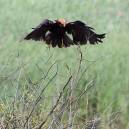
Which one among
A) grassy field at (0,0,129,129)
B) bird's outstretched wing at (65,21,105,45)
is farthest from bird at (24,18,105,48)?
grassy field at (0,0,129,129)

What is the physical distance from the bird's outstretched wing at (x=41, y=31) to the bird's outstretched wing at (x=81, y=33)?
0.18 ft

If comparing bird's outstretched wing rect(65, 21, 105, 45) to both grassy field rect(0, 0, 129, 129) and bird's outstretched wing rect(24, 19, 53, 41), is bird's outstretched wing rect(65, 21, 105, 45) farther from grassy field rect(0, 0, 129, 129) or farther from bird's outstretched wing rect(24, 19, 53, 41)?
grassy field rect(0, 0, 129, 129)

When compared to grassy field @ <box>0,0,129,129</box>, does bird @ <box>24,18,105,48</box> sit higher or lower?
higher

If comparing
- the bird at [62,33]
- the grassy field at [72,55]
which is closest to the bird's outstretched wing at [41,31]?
the bird at [62,33]

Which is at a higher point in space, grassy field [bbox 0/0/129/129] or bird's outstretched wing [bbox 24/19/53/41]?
bird's outstretched wing [bbox 24/19/53/41]

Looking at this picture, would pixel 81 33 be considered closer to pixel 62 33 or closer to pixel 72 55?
pixel 62 33

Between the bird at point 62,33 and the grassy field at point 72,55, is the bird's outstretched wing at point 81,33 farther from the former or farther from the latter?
the grassy field at point 72,55

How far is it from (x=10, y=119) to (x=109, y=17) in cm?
410

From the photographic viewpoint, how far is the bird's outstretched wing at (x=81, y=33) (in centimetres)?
164

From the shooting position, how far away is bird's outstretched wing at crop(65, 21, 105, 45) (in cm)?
164

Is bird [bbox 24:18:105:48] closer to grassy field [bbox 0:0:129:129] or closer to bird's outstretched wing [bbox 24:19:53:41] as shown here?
bird's outstretched wing [bbox 24:19:53:41]

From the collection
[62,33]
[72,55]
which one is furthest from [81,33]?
[72,55]

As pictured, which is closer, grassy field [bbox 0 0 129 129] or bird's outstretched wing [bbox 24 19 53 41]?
bird's outstretched wing [bbox 24 19 53 41]

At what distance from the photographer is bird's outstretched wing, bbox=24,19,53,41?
1636 mm
